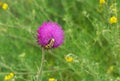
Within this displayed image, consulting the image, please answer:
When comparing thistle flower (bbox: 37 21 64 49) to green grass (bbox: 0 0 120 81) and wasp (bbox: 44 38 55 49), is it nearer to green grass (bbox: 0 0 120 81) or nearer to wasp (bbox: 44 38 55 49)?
wasp (bbox: 44 38 55 49)

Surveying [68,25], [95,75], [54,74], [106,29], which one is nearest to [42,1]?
[68,25]

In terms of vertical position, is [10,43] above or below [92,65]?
above

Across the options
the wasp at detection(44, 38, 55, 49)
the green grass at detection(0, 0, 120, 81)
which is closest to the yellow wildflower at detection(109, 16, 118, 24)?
the green grass at detection(0, 0, 120, 81)

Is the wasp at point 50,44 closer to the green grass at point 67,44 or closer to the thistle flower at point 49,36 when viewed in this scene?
the thistle flower at point 49,36

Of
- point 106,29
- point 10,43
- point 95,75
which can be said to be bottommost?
point 95,75

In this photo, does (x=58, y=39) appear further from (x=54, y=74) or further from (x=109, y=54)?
(x=109, y=54)

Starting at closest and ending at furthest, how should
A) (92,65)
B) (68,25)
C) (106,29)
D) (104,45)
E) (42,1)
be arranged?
1. (92,65)
2. (106,29)
3. (68,25)
4. (42,1)
5. (104,45)
